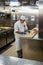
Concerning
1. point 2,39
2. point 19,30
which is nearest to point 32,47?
point 19,30

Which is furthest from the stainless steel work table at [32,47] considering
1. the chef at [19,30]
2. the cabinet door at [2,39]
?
the cabinet door at [2,39]

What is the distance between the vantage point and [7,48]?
2.24 m

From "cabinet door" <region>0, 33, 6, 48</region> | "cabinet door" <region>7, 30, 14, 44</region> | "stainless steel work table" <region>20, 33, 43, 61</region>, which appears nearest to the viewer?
"stainless steel work table" <region>20, 33, 43, 61</region>

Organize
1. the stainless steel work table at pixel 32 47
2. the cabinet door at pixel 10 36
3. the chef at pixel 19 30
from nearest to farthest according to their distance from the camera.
Result: the stainless steel work table at pixel 32 47, the chef at pixel 19 30, the cabinet door at pixel 10 36

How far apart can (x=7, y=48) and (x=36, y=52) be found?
26.7 inches

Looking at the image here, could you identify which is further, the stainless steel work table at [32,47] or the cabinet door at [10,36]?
the cabinet door at [10,36]

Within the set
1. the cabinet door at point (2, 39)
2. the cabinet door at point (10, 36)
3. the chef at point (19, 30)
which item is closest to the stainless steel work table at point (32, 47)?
the chef at point (19, 30)

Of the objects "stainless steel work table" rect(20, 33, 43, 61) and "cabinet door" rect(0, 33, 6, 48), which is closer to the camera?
"stainless steel work table" rect(20, 33, 43, 61)

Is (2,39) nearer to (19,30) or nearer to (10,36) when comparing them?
(10,36)

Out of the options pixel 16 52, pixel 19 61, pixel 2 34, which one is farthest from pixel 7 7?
pixel 19 61

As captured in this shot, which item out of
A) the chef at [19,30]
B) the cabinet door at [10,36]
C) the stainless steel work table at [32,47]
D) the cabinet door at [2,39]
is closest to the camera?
the stainless steel work table at [32,47]

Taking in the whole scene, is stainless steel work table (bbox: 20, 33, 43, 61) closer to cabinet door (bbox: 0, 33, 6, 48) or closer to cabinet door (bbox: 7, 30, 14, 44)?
cabinet door (bbox: 7, 30, 14, 44)

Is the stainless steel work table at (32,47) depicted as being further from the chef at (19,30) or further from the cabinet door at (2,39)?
the cabinet door at (2,39)

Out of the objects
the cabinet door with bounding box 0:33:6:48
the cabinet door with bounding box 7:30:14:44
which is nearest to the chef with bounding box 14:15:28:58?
the cabinet door with bounding box 7:30:14:44
